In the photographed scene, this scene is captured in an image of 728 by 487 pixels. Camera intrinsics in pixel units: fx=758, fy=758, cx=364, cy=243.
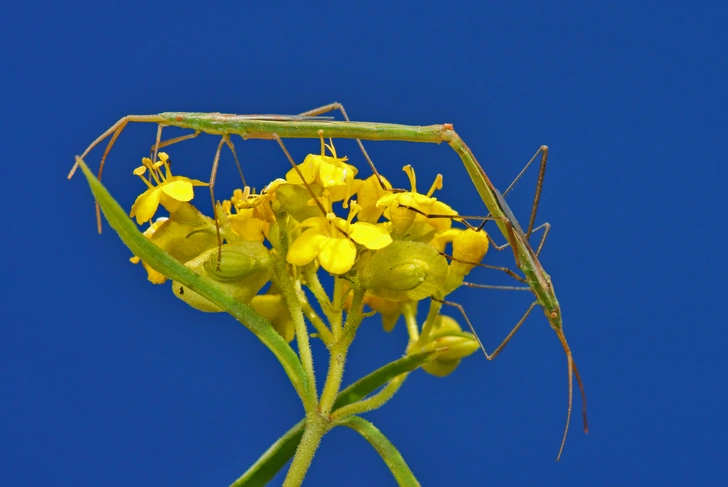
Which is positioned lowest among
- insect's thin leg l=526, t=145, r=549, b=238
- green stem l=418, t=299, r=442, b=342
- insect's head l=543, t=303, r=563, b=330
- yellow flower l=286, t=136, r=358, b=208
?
green stem l=418, t=299, r=442, b=342

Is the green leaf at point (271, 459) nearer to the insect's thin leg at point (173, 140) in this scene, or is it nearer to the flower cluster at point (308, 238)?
the flower cluster at point (308, 238)

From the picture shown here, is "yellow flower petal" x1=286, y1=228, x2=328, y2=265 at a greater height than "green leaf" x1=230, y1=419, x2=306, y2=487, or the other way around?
"yellow flower petal" x1=286, y1=228, x2=328, y2=265

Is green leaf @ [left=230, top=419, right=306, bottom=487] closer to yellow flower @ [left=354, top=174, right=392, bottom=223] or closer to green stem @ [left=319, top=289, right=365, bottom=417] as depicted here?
green stem @ [left=319, top=289, right=365, bottom=417]

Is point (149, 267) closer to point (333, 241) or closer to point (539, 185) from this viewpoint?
point (333, 241)

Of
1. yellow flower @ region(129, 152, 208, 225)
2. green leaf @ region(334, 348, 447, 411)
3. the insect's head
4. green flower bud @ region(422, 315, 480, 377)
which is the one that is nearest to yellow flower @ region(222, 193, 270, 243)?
yellow flower @ region(129, 152, 208, 225)

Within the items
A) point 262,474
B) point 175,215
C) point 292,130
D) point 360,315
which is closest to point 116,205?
point 175,215

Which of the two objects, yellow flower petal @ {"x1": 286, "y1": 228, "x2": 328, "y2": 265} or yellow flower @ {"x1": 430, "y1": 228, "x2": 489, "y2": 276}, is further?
yellow flower @ {"x1": 430, "y1": 228, "x2": 489, "y2": 276}

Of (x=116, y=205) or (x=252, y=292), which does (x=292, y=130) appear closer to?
(x=252, y=292)
